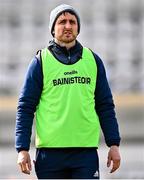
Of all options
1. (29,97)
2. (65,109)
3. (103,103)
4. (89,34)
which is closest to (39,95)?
(29,97)

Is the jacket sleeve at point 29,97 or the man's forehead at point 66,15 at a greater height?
the man's forehead at point 66,15

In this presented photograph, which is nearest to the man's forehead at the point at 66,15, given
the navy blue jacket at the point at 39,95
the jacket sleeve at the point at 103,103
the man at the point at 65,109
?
the man at the point at 65,109

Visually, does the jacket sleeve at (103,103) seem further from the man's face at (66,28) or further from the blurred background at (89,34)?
the blurred background at (89,34)

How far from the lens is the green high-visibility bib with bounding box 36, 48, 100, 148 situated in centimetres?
409

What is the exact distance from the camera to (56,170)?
4.07 meters

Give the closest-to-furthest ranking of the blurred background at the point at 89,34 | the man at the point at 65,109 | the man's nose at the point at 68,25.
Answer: the man at the point at 65,109, the man's nose at the point at 68,25, the blurred background at the point at 89,34

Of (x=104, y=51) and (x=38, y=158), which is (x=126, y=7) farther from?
(x=38, y=158)

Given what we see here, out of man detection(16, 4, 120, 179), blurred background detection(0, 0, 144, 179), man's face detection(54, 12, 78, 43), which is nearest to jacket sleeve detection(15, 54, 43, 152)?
man detection(16, 4, 120, 179)

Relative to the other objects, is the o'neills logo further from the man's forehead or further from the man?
the man's forehead


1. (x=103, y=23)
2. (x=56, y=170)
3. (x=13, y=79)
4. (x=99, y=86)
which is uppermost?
(x=103, y=23)

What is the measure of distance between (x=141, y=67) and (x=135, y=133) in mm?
3937

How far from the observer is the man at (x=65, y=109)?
4.07 metres

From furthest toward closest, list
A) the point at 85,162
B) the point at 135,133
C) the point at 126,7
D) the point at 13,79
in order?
1. the point at 126,7
2. the point at 13,79
3. the point at 135,133
4. the point at 85,162

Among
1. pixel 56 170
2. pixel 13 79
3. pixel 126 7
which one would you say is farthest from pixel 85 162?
pixel 126 7
